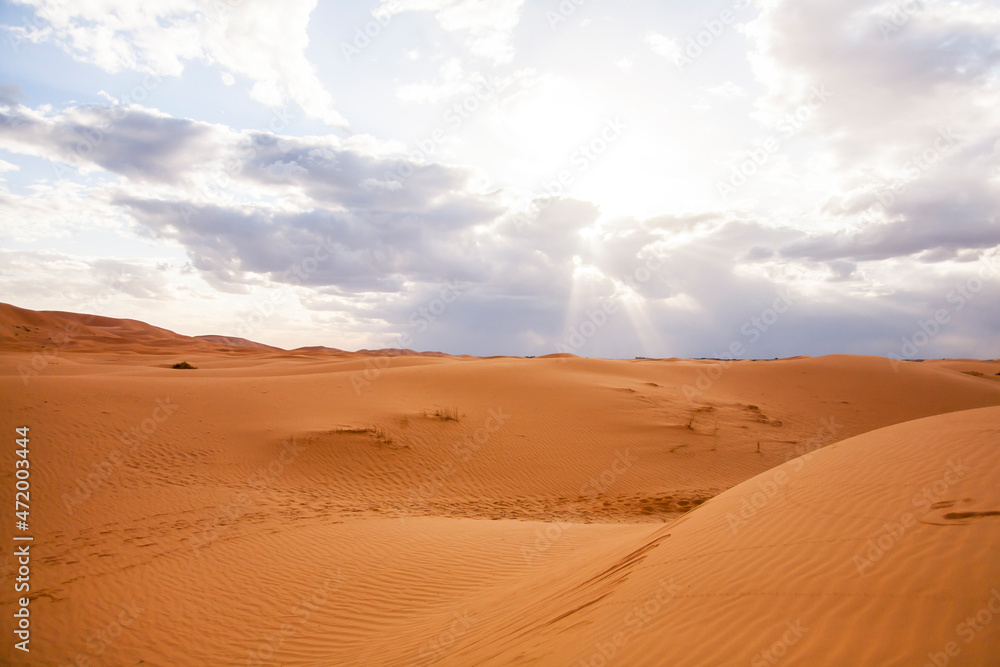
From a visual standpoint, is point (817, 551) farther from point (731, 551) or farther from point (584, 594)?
point (584, 594)

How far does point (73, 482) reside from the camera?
31.0 feet

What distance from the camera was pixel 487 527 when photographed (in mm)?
8789

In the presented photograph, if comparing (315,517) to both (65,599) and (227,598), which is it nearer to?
(227,598)

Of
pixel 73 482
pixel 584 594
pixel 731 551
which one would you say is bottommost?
pixel 73 482

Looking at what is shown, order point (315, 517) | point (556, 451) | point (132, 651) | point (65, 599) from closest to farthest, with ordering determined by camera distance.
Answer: point (132, 651) < point (65, 599) < point (315, 517) < point (556, 451)

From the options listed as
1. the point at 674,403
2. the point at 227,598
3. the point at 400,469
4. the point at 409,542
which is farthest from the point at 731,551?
the point at 674,403

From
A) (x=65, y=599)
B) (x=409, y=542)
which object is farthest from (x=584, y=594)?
(x=65, y=599)

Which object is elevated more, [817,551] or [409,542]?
[817,551]

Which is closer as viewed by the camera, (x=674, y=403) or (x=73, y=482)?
(x=73, y=482)

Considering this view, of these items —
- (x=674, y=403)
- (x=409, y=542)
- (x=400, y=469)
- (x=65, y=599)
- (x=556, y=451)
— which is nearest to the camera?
(x=65, y=599)

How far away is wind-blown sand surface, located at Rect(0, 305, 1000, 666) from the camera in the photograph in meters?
2.96

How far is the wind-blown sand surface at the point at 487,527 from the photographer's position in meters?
2.96

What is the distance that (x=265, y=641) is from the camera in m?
5.45

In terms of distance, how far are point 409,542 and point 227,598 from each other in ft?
8.56
